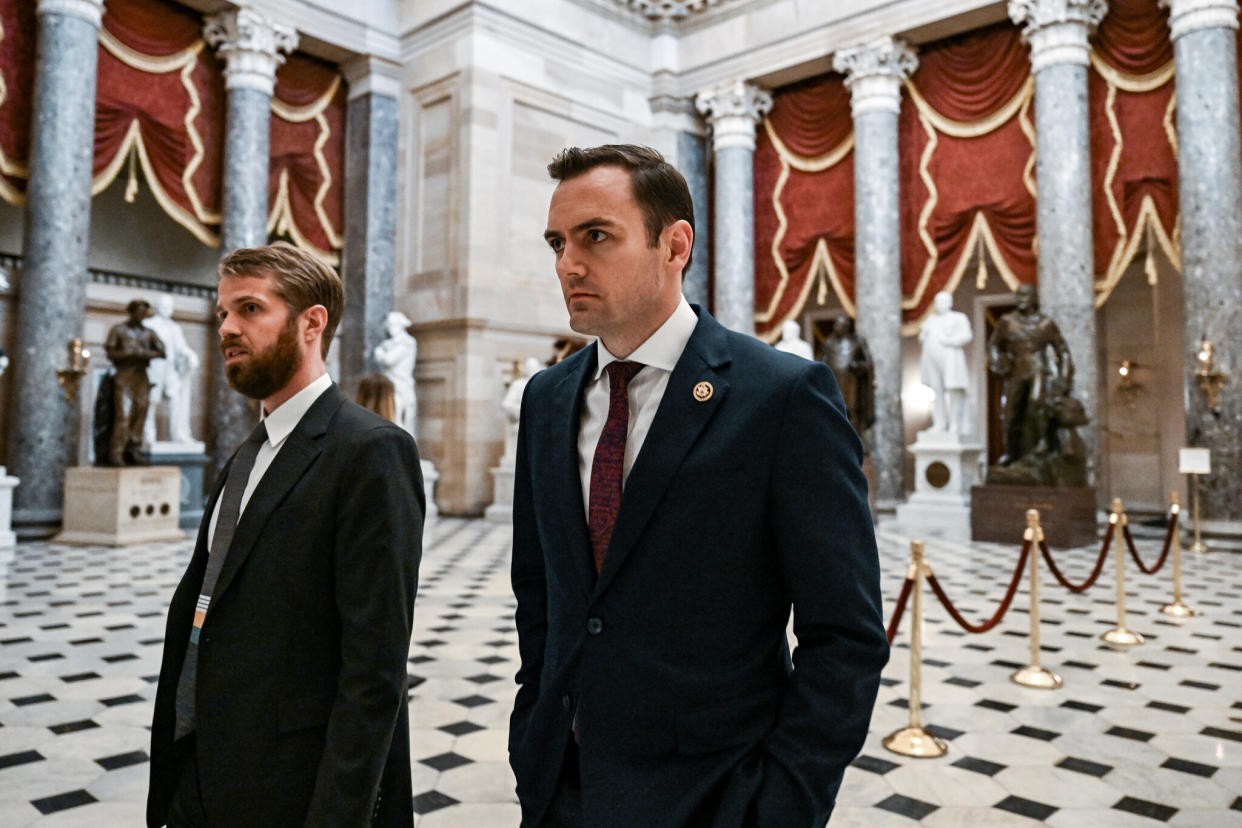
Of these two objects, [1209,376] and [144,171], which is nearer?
[1209,376]

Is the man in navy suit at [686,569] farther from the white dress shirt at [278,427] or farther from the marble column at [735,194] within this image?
the marble column at [735,194]

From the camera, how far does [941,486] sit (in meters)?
12.6

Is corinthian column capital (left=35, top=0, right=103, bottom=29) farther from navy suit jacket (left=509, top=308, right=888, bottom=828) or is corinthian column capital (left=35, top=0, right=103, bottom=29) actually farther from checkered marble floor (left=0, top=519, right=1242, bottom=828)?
navy suit jacket (left=509, top=308, right=888, bottom=828)

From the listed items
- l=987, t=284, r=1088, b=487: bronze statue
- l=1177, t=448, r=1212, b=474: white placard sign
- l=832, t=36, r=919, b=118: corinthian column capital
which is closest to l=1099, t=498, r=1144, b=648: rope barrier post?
l=1177, t=448, r=1212, b=474: white placard sign

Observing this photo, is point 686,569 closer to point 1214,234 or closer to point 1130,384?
point 1214,234

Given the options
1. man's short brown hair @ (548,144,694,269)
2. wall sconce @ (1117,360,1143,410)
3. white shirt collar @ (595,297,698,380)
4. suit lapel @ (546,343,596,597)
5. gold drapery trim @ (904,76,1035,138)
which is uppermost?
gold drapery trim @ (904,76,1035,138)

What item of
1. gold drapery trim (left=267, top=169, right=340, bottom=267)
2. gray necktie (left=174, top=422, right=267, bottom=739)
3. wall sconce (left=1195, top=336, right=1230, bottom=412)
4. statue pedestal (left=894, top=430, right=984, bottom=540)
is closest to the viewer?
gray necktie (left=174, top=422, right=267, bottom=739)

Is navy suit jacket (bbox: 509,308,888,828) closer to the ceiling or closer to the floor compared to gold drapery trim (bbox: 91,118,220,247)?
closer to the floor

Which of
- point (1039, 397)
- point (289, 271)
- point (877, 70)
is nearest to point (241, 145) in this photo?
point (877, 70)

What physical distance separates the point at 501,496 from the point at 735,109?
8.28m

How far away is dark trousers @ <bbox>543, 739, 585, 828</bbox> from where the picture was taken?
55.7 inches

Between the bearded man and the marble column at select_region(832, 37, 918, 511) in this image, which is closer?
the bearded man

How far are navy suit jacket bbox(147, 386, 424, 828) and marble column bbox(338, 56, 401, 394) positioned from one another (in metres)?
13.4

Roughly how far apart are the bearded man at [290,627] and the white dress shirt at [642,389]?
1.17 ft
